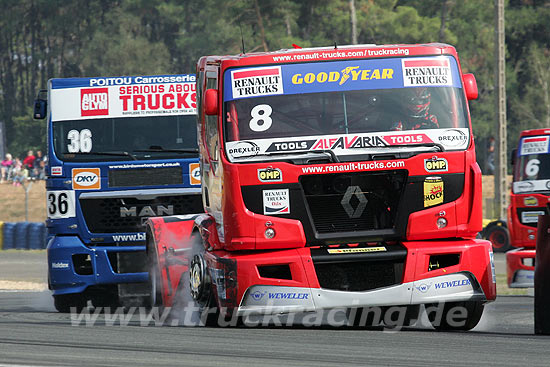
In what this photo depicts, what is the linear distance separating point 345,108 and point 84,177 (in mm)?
4656

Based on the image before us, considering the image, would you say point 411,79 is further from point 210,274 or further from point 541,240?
point 210,274

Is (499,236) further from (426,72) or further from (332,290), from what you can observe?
(332,290)

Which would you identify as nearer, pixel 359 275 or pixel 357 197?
pixel 359 275

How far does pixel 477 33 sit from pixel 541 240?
179ft

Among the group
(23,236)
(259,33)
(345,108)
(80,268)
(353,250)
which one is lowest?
(23,236)

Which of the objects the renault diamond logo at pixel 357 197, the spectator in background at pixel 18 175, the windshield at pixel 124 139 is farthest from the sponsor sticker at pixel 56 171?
the spectator in background at pixel 18 175

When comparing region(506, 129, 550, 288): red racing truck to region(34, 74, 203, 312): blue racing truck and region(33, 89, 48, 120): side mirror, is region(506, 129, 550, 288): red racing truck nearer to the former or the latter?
region(34, 74, 203, 312): blue racing truck

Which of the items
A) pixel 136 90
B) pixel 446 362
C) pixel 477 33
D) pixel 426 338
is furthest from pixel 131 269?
pixel 477 33

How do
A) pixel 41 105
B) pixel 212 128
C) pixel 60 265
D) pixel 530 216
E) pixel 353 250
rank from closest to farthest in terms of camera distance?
1. pixel 353 250
2. pixel 212 128
3. pixel 60 265
4. pixel 41 105
5. pixel 530 216

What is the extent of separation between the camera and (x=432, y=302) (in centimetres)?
985

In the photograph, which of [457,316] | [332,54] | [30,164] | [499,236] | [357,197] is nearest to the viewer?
[357,197]

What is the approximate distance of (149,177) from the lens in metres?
13.8

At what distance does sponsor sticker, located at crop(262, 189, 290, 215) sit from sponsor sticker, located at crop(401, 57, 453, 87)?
1.50 metres

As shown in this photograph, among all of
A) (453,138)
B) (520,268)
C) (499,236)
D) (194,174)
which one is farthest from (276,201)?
(499,236)
